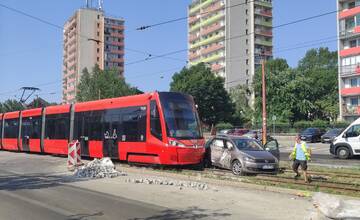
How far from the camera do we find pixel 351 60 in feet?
229

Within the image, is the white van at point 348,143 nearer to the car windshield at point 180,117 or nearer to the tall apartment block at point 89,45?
the car windshield at point 180,117

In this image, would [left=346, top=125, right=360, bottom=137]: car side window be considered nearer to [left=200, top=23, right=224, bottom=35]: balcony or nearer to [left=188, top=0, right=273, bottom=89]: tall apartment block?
[left=188, top=0, right=273, bottom=89]: tall apartment block

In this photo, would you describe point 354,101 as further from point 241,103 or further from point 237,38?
point 237,38

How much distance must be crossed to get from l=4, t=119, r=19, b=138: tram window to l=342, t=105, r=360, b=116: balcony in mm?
48075

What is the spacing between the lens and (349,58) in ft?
230

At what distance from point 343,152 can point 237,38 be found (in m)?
90.6

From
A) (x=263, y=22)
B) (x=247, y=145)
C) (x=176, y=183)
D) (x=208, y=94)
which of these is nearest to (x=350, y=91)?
(x=208, y=94)

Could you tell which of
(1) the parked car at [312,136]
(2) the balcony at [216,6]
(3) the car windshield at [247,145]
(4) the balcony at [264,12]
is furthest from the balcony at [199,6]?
(3) the car windshield at [247,145]

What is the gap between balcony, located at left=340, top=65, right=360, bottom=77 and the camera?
6862 centimetres

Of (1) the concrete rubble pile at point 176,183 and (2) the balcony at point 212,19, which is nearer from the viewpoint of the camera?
(1) the concrete rubble pile at point 176,183

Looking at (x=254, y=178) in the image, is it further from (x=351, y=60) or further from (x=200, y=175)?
(x=351, y=60)

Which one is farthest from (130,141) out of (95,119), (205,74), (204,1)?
(204,1)

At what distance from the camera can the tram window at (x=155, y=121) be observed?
19.7 metres

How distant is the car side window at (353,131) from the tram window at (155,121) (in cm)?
1305
